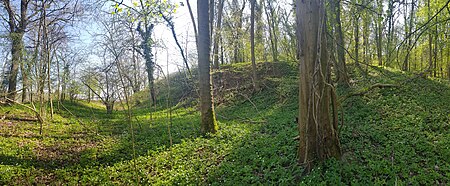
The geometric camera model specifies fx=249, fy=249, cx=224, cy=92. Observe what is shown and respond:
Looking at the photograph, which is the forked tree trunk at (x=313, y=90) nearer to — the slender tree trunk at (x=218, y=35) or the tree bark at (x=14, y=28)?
the slender tree trunk at (x=218, y=35)

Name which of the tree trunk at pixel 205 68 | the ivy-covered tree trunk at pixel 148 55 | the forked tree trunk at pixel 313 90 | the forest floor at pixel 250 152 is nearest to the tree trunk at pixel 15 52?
the forest floor at pixel 250 152

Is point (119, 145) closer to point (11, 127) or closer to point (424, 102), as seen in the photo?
point (11, 127)

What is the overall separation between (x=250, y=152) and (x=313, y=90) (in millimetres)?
2189

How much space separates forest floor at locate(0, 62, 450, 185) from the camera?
4.10 meters

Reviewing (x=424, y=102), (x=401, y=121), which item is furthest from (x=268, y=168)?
(x=424, y=102)

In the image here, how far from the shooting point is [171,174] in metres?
4.80

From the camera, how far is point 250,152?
5.36 metres

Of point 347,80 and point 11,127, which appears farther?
point 347,80

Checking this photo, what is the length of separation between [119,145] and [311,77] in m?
5.42

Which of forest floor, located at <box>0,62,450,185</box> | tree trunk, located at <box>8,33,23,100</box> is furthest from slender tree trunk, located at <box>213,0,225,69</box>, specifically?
tree trunk, located at <box>8,33,23,100</box>

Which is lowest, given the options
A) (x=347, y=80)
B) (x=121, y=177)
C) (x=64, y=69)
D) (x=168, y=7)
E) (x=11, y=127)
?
(x=121, y=177)

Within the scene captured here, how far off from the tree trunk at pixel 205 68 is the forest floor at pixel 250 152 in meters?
0.42

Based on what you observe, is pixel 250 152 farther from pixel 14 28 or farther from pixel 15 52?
pixel 14 28

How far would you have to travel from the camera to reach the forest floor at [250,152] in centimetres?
410
